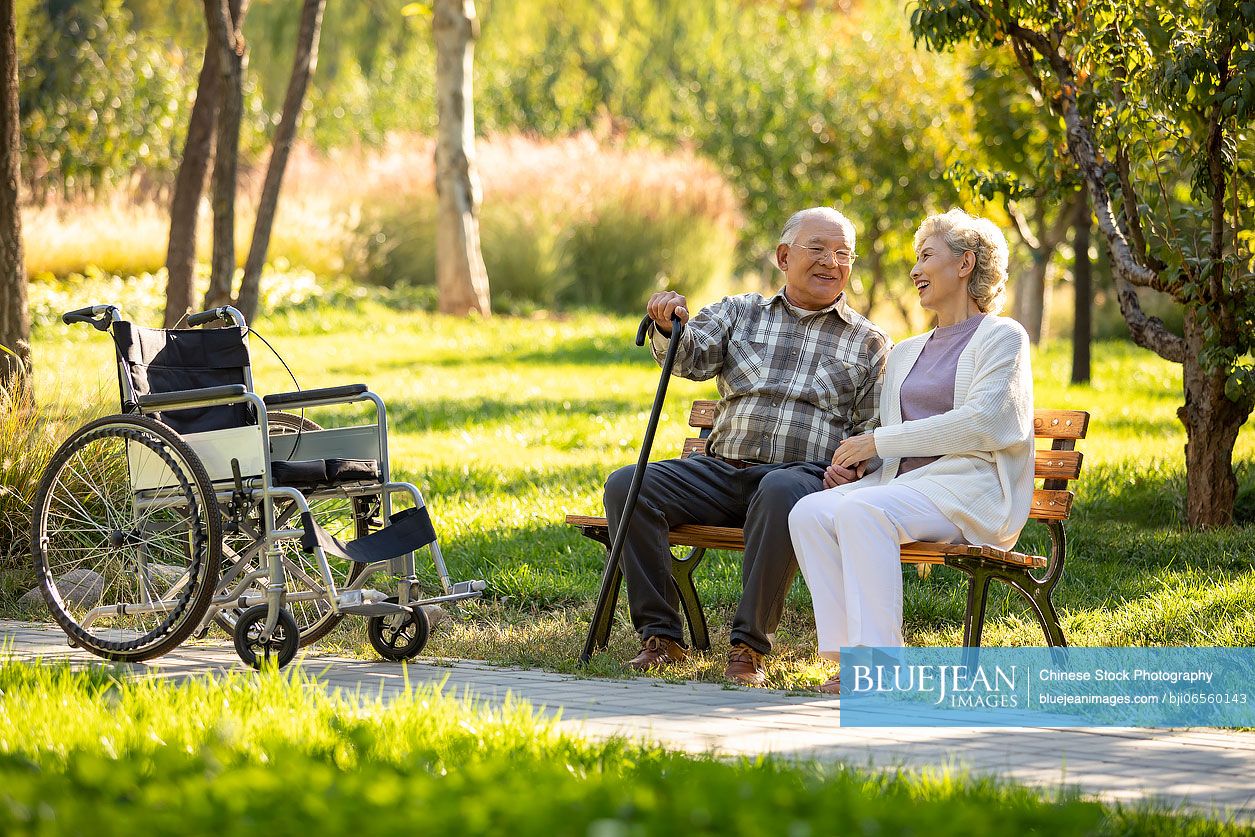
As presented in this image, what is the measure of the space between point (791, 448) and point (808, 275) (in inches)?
23.5

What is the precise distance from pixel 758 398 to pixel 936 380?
25.8 inches

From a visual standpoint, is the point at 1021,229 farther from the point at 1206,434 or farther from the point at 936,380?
the point at 936,380

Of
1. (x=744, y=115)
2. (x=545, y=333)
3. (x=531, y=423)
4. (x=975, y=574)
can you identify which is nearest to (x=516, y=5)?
(x=744, y=115)

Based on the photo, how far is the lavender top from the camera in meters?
4.82

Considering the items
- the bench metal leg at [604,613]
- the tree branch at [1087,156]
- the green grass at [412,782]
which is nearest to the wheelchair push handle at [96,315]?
the green grass at [412,782]

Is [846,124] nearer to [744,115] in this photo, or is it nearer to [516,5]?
[744,115]

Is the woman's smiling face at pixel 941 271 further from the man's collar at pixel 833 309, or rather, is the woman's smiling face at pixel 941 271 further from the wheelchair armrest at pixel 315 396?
the wheelchair armrest at pixel 315 396

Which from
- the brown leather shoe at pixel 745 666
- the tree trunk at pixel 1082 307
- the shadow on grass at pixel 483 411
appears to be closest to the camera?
the brown leather shoe at pixel 745 666

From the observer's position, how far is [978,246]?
191 inches

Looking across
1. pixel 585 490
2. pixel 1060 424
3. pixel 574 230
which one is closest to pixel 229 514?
pixel 1060 424

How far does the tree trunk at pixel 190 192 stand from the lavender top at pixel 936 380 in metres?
5.36

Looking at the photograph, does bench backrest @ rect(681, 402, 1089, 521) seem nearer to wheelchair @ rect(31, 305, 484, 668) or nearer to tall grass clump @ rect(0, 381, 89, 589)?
wheelchair @ rect(31, 305, 484, 668)

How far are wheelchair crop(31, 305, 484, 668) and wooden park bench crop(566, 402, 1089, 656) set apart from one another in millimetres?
513

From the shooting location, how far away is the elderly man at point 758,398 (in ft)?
16.4
